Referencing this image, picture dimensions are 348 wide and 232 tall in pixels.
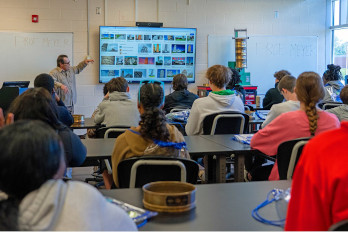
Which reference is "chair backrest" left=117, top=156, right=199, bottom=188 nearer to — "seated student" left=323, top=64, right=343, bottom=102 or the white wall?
"seated student" left=323, top=64, right=343, bottom=102

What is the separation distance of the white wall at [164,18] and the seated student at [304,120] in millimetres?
5488

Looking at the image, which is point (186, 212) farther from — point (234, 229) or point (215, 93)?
point (215, 93)

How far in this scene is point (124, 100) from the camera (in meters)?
4.23

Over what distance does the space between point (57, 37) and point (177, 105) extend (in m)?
3.17

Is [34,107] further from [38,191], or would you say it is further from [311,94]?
[311,94]

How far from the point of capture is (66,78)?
715 cm

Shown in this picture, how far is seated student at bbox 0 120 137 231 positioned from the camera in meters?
1.00

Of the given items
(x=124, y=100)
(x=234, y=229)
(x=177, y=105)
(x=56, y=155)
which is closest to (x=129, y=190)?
(x=234, y=229)

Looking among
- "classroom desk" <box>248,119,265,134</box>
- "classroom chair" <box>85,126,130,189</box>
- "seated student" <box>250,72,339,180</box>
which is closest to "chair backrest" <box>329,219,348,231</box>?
"seated student" <box>250,72,339,180</box>

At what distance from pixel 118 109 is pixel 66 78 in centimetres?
327

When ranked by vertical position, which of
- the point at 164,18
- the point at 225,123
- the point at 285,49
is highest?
the point at 164,18

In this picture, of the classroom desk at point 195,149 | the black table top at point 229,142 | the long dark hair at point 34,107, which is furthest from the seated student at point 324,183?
the black table top at point 229,142

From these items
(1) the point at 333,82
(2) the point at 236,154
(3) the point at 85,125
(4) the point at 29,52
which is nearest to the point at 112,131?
(3) the point at 85,125

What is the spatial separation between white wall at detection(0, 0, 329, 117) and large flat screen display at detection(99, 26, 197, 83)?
142 millimetres
